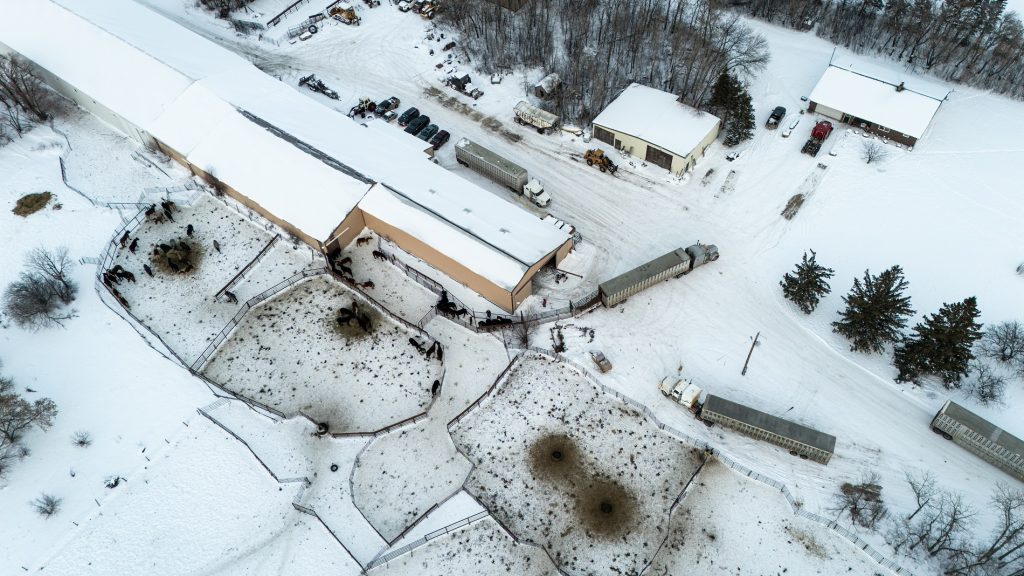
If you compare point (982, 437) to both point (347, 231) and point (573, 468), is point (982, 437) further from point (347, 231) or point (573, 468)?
point (347, 231)

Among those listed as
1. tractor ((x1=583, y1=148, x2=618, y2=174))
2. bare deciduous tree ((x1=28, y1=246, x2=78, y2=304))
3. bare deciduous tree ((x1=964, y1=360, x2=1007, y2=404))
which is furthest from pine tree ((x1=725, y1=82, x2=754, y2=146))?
bare deciduous tree ((x1=28, y1=246, x2=78, y2=304))

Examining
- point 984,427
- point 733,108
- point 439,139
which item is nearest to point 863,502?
point 984,427

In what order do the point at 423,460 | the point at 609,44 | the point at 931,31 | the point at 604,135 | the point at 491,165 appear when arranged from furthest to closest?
the point at 609,44, the point at 931,31, the point at 604,135, the point at 491,165, the point at 423,460

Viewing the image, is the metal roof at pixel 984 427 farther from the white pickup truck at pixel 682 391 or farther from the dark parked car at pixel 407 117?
the dark parked car at pixel 407 117

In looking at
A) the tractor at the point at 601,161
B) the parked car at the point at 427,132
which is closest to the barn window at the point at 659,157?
the tractor at the point at 601,161

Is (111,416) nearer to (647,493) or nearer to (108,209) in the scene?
(108,209)
